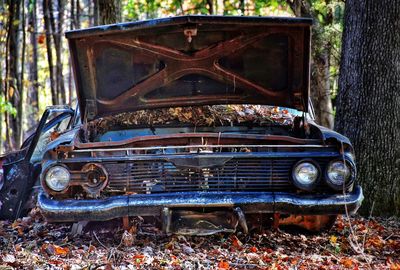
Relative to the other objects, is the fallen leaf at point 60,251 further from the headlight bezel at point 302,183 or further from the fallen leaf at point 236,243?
the headlight bezel at point 302,183

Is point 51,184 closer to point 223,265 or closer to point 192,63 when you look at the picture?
point 223,265

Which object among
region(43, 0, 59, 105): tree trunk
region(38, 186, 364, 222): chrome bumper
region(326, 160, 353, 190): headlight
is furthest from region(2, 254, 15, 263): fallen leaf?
region(43, 0, 59, 105): tree trunk

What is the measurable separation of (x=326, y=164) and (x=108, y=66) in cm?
240

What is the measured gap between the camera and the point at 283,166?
15.8 feet

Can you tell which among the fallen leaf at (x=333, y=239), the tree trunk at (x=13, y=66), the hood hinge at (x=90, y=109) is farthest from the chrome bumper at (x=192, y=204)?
the tree trunk at (x=13, y=66)

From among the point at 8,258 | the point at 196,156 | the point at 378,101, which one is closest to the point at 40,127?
the point at 8,258

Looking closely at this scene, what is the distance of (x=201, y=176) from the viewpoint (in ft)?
15.5

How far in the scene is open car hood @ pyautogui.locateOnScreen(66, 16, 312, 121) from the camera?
5.24 metres

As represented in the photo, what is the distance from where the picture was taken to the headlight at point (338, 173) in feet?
15.7

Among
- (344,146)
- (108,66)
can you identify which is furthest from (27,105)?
(344,146)

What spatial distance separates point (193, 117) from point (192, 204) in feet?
5.42

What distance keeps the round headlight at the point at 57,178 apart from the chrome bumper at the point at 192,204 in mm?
128

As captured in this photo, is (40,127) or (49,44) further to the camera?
(49,44)

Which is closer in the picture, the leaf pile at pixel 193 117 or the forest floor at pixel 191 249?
the forest floor at pixel 191 249
